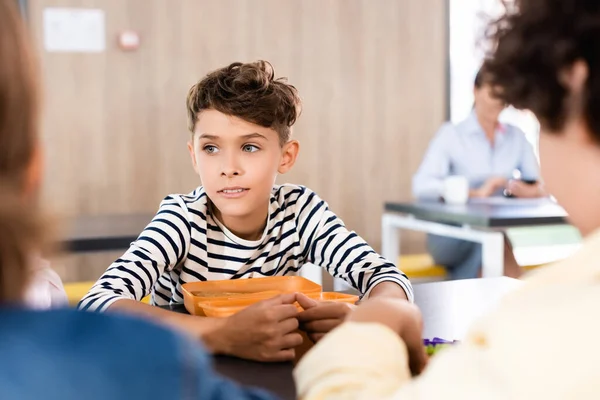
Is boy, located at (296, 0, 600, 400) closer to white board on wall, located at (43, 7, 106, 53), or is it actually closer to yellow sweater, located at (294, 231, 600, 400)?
yellow sweater, located at (294, 231, 600, 400)

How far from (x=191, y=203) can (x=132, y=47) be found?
267cm

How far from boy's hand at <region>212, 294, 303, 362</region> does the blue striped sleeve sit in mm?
293

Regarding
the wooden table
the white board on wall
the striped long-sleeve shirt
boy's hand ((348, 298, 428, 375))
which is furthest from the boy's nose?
the white board on wall

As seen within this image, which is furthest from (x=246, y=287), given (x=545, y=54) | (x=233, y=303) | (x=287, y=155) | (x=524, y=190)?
(x=524, y=190)

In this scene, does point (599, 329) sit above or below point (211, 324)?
above

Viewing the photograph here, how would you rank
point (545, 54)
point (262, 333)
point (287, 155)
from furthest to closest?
point (287, 155) < point (262, 333) < point (545, 54)

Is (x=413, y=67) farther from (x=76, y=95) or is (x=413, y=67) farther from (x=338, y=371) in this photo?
(x=338, y=371)

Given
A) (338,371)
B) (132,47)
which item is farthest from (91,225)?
(338,371)

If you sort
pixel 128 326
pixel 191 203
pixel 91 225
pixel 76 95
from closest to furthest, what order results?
pixel 128 326 → pixel 191 203 → pixel 91 225 → pixel 76 95

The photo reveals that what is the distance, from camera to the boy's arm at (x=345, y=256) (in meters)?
1.34

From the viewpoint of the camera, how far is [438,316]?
1.17 m

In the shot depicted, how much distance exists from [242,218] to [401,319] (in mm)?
860

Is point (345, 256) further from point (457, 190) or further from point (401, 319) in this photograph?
point (457, 190)

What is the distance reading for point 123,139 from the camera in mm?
4000
